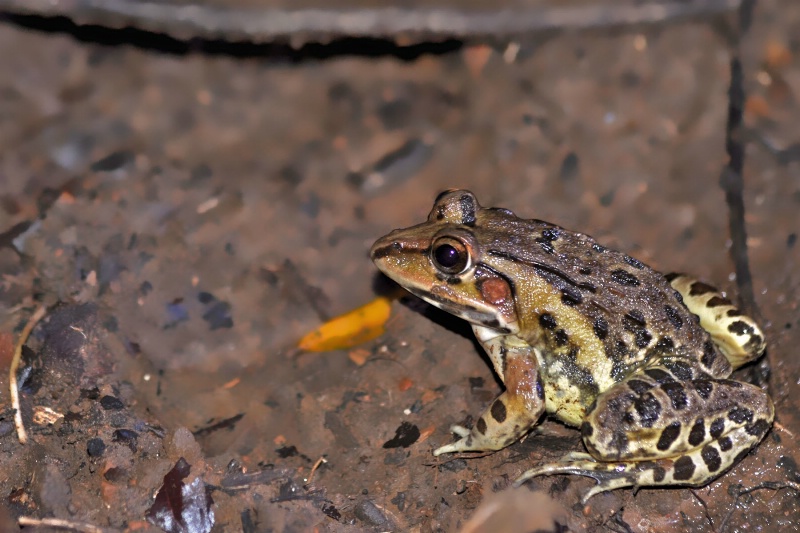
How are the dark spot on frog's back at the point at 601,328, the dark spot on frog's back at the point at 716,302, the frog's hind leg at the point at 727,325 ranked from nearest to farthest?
the dark spot on frog's back at the point at 601,328, the frog's hind leg at the point at 727,325, the dark spot on frog's back at the point at 716,302

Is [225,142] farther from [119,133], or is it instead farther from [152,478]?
[152,478]

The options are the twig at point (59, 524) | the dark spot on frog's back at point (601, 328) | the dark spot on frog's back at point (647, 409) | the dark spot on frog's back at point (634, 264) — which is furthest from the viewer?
the dark spot on frog's back at point (634, 264)

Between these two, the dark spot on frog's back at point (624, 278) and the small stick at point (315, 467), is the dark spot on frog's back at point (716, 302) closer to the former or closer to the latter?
the dark spot on frog's back at point (624, 278)

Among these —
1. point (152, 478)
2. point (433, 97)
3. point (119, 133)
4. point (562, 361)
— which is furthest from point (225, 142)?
point (562, 361)

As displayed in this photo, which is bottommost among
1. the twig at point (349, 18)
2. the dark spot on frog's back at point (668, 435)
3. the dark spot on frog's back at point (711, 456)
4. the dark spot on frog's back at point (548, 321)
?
the dark spot on frog's back at point (711, 456)

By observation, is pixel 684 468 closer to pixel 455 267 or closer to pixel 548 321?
pixel 548 321

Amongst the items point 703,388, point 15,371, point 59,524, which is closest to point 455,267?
point 703,388

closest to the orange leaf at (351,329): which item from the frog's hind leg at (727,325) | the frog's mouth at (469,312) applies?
the frog's mouth at (469,312)
